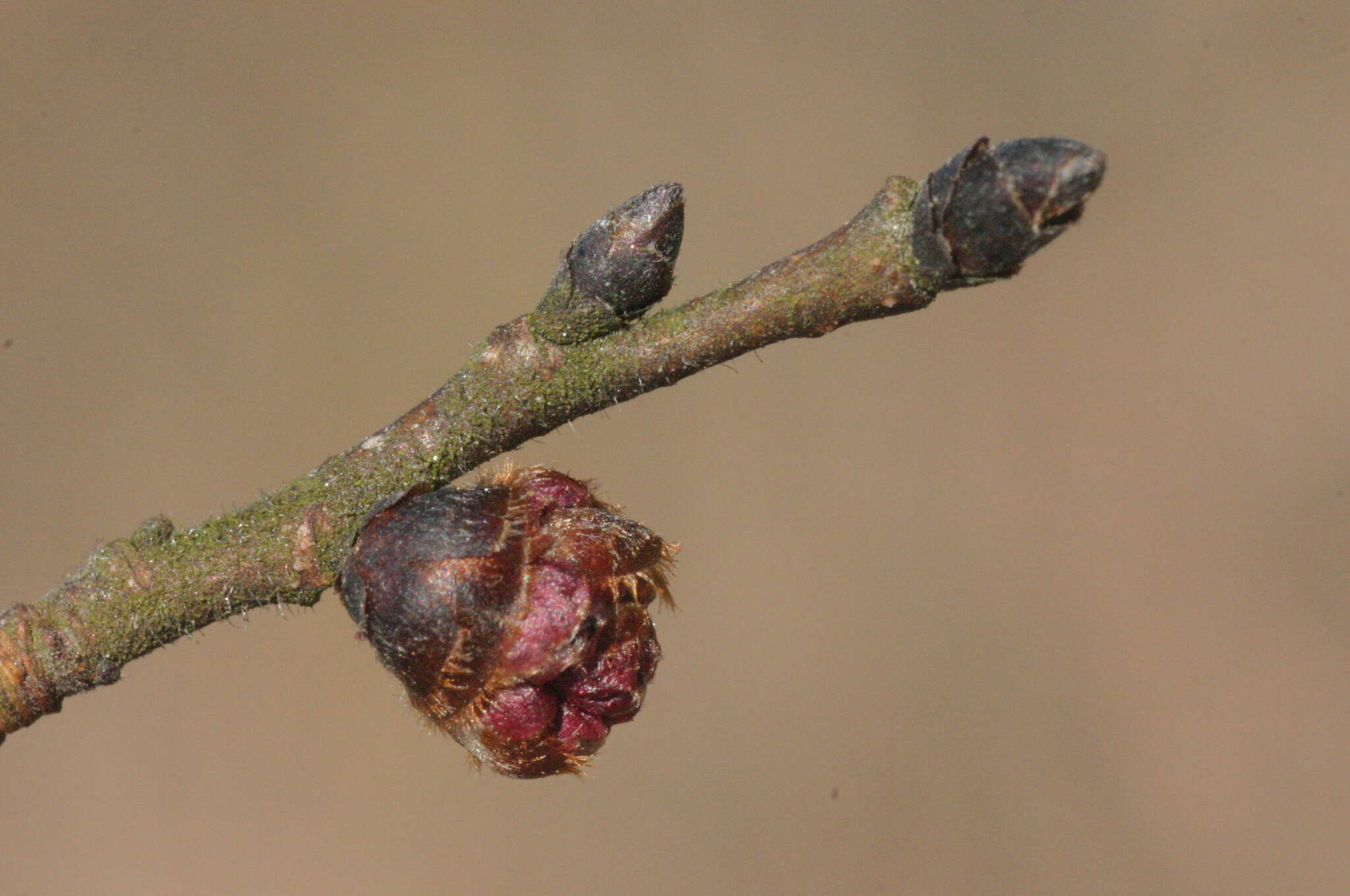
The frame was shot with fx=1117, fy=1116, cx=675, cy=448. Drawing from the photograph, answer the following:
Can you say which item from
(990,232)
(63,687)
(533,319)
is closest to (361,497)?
(533,319)

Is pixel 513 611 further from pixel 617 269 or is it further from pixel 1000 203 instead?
pixel 1000 203

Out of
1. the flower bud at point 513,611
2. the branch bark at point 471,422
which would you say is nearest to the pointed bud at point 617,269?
the branch bark at point 471,422

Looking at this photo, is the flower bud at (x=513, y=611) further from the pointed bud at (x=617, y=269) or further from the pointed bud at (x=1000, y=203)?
the pointed bud at (x=1000, y=203)

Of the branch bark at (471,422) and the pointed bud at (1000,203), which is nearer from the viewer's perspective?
the pointed bud at (1000,203)

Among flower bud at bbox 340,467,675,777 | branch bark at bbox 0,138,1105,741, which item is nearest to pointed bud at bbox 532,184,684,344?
branch bark at bbox 0,138,1105,741

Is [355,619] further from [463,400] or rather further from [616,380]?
[616,380]
